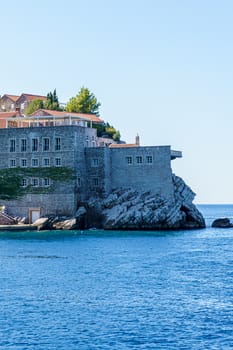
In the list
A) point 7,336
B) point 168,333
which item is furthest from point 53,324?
point 168,333

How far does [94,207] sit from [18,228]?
9.47 m

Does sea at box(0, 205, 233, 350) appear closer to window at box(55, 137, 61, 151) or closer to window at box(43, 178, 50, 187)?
window at box(43, 178, 50, 187)

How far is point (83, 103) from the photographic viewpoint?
389 ft

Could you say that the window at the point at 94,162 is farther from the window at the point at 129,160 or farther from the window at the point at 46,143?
the window at the point at 46,143

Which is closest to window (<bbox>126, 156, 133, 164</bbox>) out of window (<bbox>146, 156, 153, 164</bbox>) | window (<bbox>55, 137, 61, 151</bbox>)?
window (<bbox>146, 156, 153, 164</bbox>)

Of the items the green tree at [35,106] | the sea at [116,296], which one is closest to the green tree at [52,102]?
the green tree at [35,106]

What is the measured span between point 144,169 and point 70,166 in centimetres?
885

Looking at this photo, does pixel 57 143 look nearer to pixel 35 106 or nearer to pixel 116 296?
pixel 35 106

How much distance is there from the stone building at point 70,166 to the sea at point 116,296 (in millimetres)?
17026

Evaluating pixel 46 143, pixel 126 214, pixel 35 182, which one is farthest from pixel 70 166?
pixel 126 214

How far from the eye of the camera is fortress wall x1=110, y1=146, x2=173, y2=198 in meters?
89.4

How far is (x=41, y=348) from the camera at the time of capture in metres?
30.5

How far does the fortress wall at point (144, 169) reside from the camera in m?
89.4

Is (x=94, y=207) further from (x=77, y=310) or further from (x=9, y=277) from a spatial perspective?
(x=77, y=310)
